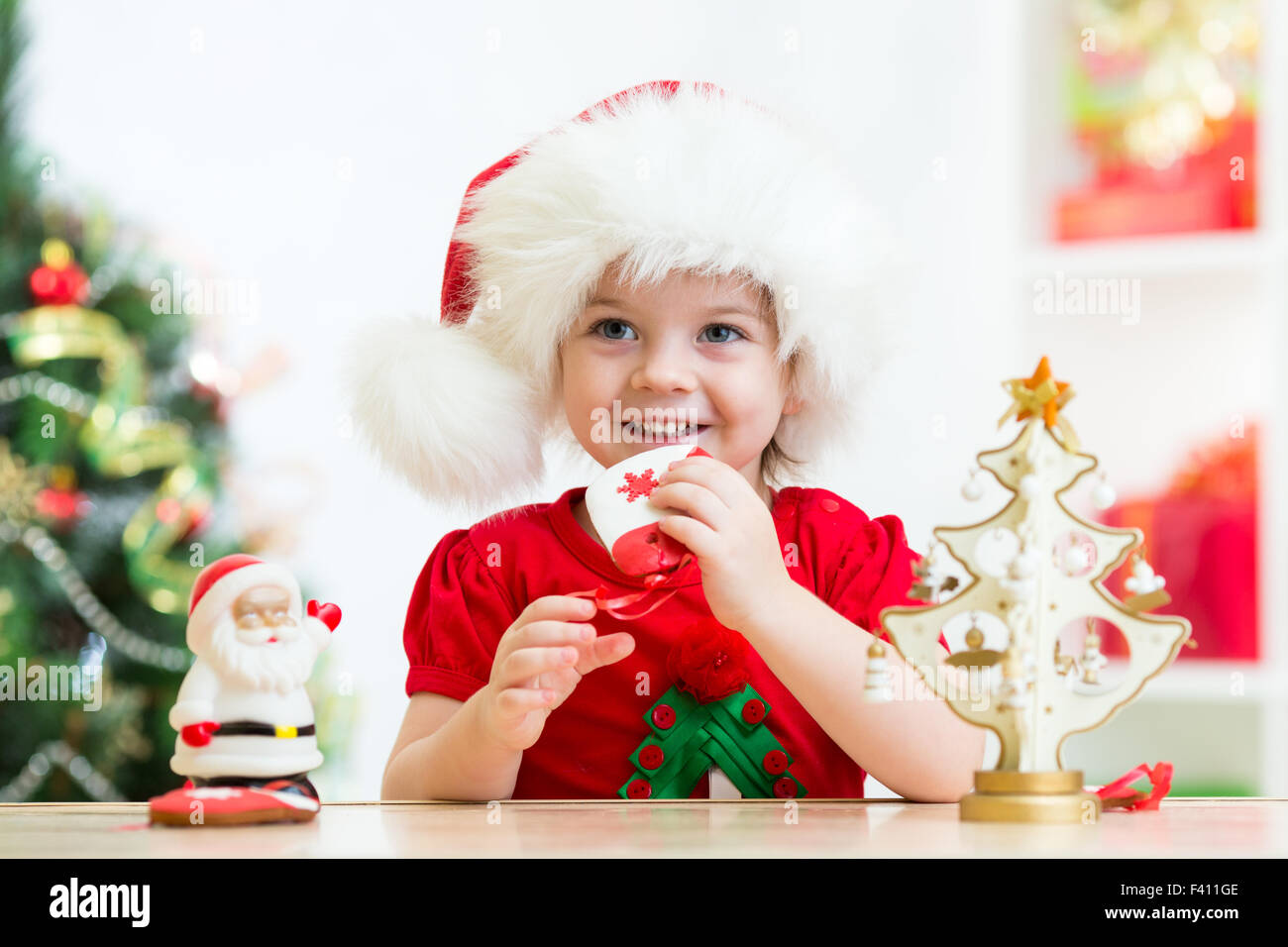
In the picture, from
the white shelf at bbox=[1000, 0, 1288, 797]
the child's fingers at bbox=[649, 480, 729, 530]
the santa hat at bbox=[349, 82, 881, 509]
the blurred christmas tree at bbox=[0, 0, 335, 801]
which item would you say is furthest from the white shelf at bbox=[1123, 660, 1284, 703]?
the blurred christmas tree at bbox=[0, 0, 335, 801]

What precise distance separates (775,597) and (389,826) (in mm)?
329

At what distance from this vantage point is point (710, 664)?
1.10 metres

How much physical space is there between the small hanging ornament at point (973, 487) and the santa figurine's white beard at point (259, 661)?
14.4 inches

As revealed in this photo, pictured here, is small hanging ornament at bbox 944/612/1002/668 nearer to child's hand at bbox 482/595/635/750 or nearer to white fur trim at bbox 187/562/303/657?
child's hand at bbox 482/595/635/750

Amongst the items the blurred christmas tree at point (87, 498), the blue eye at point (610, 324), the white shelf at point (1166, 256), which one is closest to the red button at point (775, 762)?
the blue eye at point (610, 324)

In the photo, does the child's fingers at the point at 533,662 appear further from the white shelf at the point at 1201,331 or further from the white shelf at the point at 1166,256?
the white shelf at the point at 1166,256

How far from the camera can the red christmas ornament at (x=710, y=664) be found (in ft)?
3.60

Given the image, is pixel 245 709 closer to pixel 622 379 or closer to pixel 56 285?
pixel 622 379

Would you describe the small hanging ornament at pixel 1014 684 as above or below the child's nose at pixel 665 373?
below

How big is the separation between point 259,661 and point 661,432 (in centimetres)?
45
